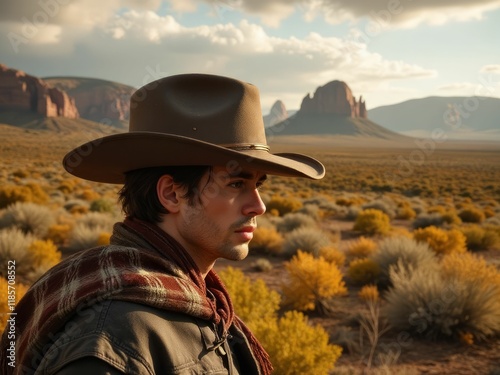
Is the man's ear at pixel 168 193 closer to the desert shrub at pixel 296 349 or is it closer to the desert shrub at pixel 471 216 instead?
the desert shrub at pixel 296 349

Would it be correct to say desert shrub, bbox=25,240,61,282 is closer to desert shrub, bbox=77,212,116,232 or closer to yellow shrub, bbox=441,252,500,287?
desert shrub, bbox=77,212,116,232

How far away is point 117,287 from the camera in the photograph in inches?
56.4

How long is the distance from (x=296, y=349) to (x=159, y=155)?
9.43 ft

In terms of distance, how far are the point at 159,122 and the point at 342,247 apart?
34.0ft

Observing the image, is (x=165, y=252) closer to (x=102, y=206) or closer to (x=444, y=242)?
(x=444, y=242)

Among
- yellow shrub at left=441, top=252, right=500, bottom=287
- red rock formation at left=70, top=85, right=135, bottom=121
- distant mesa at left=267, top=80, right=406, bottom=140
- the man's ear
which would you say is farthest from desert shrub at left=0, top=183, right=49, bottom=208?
red rock formation at left=70, top=85, right=135, bottom=121

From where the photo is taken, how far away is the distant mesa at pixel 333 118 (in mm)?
169875

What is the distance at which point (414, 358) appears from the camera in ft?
18.6

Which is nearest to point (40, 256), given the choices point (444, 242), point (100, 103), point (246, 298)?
point (246, 298)

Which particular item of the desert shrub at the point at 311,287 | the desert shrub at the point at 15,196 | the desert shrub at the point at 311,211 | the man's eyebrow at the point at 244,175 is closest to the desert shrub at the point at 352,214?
the desert shrub at the point at 311,211

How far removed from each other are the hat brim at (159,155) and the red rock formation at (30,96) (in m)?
137

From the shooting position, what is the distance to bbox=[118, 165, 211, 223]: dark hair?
6.28 ft

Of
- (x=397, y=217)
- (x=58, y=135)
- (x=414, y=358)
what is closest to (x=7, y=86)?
(x=58, y=135)

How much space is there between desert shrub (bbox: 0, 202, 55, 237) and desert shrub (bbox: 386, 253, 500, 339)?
847 cm
